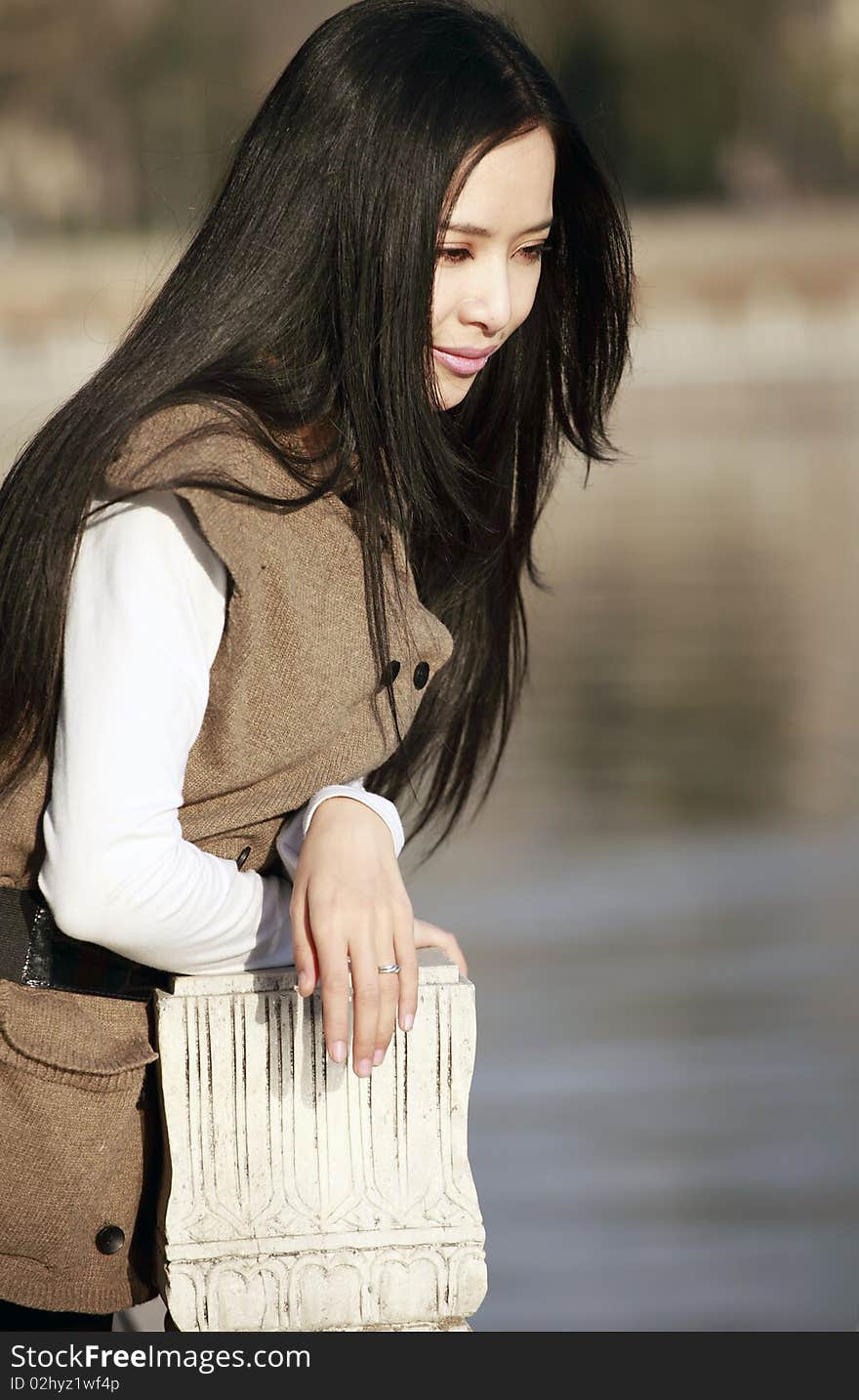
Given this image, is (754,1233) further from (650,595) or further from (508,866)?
(650,595)

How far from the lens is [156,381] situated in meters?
1.40

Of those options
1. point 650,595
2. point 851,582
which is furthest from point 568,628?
point 851,582

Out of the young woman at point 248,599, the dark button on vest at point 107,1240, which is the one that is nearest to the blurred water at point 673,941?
the dark button on vest at point 107,1240

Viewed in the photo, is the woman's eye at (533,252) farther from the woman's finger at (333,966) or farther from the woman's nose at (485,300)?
the woman's finger at (333,966)

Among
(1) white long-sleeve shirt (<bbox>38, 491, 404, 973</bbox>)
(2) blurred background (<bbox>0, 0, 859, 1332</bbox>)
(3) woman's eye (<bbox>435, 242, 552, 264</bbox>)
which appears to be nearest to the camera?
(1) white long-sleeve shirt (<bbox>38, 491, 404, 973</bbox>)

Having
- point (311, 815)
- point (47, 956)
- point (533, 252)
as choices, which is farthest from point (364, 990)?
point (533, 252)

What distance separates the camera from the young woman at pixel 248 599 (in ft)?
4.29

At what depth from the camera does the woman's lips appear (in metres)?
1.51

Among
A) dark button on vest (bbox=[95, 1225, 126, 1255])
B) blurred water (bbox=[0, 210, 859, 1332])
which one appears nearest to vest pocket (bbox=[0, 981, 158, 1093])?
dark button on vest (bbox=[95, 1225, 126, 1255])

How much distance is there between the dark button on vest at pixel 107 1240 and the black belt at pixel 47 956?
17cm

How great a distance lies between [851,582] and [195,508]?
797 centimetres

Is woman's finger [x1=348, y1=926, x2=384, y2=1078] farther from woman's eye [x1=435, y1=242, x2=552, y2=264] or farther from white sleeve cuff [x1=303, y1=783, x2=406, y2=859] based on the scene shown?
woman's eye [x1=435, y1=242, x2=552, y2=264]

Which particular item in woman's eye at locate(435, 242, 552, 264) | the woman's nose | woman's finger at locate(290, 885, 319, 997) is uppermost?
woman's eye at locate(435, 242, 552, 264)

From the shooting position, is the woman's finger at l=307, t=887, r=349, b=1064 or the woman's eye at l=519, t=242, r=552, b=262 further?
the woman's eye at l=519, t=242, r=552, b=262
